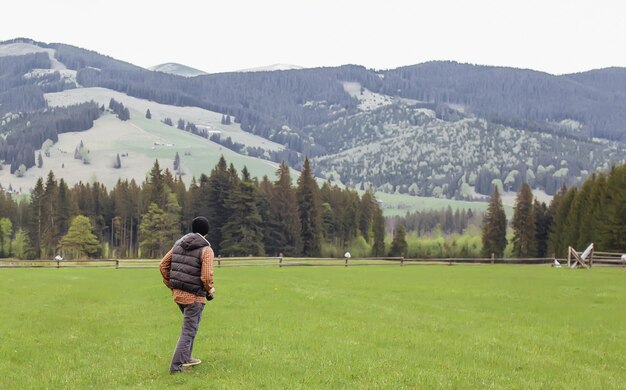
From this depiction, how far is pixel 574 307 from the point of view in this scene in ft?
93.4

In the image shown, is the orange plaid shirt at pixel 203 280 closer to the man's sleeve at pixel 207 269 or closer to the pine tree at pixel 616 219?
the man's sleeve at pixel 207 269

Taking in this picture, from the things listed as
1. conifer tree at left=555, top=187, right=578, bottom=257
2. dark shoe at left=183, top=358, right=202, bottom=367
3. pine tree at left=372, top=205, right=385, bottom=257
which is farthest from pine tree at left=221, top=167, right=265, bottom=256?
dark shoe at left=183, top=358, right=202, bottom=367

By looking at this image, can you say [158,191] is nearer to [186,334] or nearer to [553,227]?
[553,227]

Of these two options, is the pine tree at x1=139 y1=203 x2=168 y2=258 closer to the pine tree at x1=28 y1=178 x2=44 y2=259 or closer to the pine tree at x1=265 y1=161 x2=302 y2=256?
the pine tree at x1=265 y1=161 x2=302 y2=256

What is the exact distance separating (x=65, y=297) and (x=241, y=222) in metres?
76.7

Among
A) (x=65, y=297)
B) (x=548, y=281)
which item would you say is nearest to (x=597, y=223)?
(x=548, y=281)

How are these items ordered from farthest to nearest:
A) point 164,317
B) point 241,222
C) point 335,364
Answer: point 241,222
point 164,317
point 335,364

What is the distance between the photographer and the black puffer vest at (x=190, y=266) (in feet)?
46.9

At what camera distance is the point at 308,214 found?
4665 inches

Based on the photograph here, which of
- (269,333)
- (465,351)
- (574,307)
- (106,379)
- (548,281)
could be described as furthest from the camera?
(548,281)

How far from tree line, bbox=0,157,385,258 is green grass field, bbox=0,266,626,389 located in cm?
7688

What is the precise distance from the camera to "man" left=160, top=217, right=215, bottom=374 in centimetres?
1430

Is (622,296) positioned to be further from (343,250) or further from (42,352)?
(343,250)

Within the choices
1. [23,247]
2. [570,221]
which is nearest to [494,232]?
[570,221]
